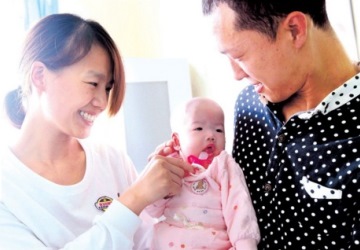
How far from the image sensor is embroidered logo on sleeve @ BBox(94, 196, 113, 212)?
1.25 meters

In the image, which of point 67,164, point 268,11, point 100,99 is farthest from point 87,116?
point 268,11

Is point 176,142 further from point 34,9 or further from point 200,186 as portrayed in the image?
point 34,9

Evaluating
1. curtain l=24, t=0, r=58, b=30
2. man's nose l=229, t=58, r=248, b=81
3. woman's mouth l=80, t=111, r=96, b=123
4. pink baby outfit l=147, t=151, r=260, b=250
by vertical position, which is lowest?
pink baby outfit l=147, t=151, r=260, b=250

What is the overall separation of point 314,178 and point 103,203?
0.65m

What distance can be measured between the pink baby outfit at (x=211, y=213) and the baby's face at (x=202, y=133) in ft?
0.24

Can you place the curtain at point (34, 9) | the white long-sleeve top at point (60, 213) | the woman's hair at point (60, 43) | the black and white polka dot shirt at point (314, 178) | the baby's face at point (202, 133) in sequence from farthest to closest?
the curtain at point (34, 9) < the baby's face at point (202, 133) < the woman's hair at point (60, 43) < the white long-sleeve top at point (60, 213) < the black and white polka dot shirt at point (314, 178)

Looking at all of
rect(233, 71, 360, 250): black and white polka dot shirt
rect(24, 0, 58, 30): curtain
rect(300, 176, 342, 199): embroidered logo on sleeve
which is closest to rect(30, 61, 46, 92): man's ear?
rect(233, 71, 360, 250): black and white polka dot shirt

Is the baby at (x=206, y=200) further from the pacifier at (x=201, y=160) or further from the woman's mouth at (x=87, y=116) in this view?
the woman's mouth at (x=87, y=116)

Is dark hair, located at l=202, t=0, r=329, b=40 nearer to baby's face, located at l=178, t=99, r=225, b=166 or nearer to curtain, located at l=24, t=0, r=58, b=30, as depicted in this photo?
baby's face, located at l=178, t=99, r=225, b=166

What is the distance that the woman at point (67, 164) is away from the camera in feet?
3.59

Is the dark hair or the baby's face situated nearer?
the dark hair

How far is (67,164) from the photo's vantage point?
1307 mm

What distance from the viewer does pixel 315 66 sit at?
3.41ft

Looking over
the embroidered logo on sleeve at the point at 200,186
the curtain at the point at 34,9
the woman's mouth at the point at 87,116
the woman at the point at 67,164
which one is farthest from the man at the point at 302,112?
the curtain at the point at 34,9
